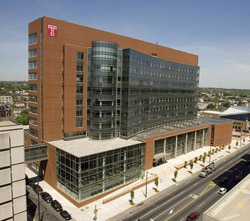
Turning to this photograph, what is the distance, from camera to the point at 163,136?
230 feet

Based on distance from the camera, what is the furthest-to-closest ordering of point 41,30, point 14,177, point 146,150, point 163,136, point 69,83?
point 163,136 < point 146,150 < point 69,83 < point 41,30 < point 14,177

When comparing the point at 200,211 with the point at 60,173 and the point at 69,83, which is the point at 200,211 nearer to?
the point at 60,173

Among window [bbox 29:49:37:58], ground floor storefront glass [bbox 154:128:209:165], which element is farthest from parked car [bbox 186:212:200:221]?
window [bbox 29:49:37:58]

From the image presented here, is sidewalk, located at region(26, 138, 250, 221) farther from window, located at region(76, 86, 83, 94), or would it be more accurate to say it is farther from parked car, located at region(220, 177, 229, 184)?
window, located at region(76, 86, 83, 94)

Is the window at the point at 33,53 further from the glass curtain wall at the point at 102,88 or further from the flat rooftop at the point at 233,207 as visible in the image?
the flat rooftop at the point at 233,207

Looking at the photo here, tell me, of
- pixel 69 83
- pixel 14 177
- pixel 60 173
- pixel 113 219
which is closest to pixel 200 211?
pixel 113 219

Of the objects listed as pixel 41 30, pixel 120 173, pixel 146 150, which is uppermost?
pixel 41 30

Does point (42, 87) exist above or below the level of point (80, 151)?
above

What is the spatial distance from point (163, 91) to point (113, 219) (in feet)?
172

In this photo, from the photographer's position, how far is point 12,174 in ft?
Answer: 111

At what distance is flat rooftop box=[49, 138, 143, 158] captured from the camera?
48.6m

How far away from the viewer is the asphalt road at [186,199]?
141ft

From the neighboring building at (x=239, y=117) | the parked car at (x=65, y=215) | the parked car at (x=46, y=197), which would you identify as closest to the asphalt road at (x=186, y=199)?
the parked car at (x=65, y=215)

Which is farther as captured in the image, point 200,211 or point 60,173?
point 60,173
